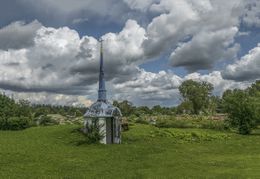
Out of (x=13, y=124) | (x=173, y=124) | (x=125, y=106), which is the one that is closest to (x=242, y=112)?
(x=173, y=124)

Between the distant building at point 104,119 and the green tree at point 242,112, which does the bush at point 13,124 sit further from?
the green tree at point 242,112

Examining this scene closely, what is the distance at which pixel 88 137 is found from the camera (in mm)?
36500

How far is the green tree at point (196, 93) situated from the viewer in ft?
355

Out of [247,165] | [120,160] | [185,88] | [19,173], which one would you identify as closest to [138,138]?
[120,160]

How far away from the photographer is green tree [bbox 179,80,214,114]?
108188 mm

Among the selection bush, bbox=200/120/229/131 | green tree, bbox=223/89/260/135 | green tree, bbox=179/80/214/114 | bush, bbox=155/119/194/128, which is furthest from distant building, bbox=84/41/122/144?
green tree, bbox=179/80/214/114

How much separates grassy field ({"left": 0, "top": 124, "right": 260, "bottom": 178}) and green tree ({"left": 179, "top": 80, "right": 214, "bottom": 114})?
66043 mm

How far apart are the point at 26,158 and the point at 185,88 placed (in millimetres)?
86003

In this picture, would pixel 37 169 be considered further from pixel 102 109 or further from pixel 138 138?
pixel 138 138

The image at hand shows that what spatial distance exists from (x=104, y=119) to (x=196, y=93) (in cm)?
7149

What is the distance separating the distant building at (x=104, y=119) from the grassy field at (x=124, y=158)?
4.30ft

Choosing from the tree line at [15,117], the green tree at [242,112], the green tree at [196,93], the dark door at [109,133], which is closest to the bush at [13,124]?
the tree line at [15,117]

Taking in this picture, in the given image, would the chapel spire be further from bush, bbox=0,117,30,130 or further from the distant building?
bush, bbox=0,117,30,130

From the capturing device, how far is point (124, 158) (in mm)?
27406
